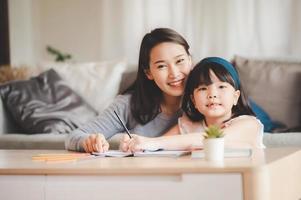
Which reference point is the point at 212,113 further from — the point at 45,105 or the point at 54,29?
the point at 54,29

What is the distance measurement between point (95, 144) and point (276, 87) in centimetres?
149

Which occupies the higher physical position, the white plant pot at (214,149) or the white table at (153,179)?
the white plant pot at (214,149)

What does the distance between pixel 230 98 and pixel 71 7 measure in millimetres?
2558

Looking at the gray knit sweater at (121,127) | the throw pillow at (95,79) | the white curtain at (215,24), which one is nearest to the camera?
the gray knit sweater at (121,127)

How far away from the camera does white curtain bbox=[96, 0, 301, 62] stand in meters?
3.45

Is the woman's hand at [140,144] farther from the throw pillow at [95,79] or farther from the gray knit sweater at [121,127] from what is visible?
the throw pillow at [95,79]

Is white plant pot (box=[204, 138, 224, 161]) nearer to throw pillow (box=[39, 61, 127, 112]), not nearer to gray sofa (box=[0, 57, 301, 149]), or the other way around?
gray sofa (box=[0, 57, 301, 149])

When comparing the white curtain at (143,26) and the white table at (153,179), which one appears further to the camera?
the white curtain at (143,26)

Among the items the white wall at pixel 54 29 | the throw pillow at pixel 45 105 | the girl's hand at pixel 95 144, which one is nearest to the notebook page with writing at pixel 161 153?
the girl's hand at pixel 95 144

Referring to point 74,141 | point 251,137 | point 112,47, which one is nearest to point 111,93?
point 112,47

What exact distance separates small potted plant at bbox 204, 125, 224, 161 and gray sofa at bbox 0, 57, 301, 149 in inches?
39.6

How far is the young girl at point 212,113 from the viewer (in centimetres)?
160

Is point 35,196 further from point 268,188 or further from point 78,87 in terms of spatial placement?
point 78,87

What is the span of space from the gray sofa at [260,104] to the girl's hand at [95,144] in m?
0.62
